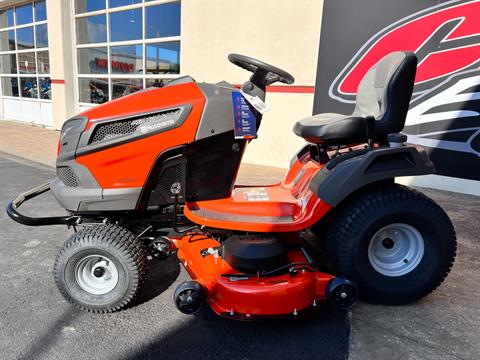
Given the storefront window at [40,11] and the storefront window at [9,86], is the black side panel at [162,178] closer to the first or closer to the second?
the storefront window at [40,11]

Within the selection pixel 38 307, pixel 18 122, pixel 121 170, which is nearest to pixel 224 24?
pixel 121 170

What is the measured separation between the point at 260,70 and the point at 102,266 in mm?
1496

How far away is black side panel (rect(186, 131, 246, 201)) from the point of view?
6.96 ft

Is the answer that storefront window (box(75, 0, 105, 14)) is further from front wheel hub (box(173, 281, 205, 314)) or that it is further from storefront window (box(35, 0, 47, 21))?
front wheel hub (box(173, 281, 205, 314))

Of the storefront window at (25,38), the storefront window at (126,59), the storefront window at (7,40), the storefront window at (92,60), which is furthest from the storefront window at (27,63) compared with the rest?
the storefront window at (126,59)

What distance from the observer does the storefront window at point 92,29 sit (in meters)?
9.02

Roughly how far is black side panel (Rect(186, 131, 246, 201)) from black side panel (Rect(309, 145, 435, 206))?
1.73 ft

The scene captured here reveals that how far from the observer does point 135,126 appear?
80.2 inches

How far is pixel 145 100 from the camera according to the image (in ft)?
6.81

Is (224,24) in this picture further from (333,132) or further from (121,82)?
(333,132)

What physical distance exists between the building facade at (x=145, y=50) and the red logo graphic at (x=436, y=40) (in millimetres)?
1019

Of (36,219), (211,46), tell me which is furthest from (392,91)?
(211,46)

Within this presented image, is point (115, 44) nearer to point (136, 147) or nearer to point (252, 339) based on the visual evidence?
point (136, 147)

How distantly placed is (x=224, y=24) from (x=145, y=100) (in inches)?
190
